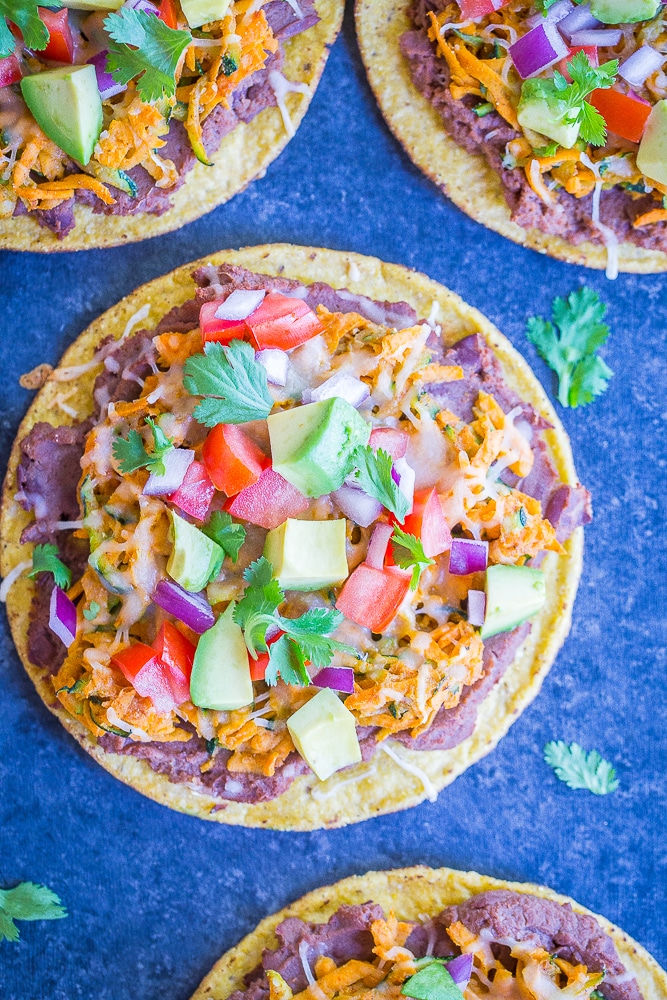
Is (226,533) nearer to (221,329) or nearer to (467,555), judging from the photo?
(221,329)

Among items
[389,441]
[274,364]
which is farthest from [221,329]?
[389,441]

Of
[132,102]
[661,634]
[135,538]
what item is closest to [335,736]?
[135,538]

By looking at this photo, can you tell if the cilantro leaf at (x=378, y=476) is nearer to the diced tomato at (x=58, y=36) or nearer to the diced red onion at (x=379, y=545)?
the diced red onion at (x=379, y=545)

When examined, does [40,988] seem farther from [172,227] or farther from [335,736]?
[172,227]

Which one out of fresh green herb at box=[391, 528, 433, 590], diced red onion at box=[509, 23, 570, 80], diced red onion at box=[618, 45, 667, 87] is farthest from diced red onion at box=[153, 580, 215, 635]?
diced red onion at box=[618, 45, 667, 87]

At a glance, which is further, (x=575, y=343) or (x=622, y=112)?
(x=575, y=343)

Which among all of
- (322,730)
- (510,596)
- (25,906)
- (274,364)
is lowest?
(25,906)
